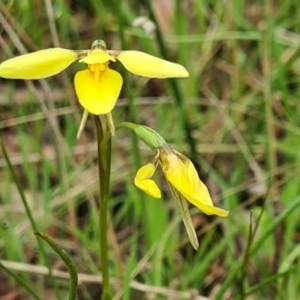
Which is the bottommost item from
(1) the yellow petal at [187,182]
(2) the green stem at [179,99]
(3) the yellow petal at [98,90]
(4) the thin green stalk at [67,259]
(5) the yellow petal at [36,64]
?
(4) the thin green stalk at [67,259]

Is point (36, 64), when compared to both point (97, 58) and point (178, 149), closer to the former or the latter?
point (97, 58)

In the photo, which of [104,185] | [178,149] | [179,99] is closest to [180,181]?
[104,185]

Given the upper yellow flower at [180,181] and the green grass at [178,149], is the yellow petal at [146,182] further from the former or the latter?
the green grass at [178,149]

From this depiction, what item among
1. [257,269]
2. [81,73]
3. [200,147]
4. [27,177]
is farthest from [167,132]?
[81,73]

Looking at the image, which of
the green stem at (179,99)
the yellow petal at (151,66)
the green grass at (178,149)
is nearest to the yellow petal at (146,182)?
the yellow petal at (151,66)

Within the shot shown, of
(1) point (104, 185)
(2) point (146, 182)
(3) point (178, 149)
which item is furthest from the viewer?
(3) point (178, 149)

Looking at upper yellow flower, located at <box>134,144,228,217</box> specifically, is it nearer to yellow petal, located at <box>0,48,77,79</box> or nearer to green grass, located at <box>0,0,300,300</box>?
yellow petal, located at <box>0,48,77,79</box>

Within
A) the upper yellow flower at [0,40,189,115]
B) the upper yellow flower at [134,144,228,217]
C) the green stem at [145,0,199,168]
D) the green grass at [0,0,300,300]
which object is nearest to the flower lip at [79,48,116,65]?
the upper yellow flower at [0,40,189,115]
